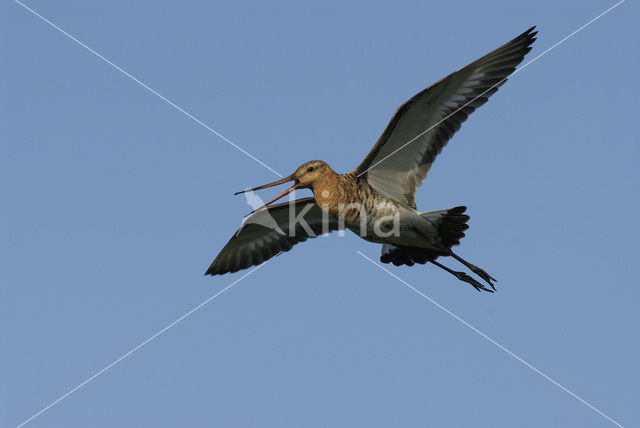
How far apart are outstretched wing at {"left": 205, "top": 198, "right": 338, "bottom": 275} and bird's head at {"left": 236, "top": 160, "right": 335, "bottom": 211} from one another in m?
0.92

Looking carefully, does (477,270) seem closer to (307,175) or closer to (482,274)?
(482,274)

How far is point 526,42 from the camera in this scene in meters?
11.1

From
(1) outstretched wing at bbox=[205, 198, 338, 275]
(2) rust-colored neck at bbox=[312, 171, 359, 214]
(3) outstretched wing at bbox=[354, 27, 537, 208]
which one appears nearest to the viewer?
(3) outstretched wing at bbox=[354, 27, 537, 208]

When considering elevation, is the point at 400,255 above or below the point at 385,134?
below

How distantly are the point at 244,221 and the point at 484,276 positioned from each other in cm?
354

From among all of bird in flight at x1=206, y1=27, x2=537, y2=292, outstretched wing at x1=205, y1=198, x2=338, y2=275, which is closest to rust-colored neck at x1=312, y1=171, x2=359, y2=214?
bird in flight at x1=206, y1=27, x2=537, y2=292

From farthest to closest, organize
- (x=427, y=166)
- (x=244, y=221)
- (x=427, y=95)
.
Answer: (x=244, y=221)
(x=427, y=166)
(x=427, y=95)

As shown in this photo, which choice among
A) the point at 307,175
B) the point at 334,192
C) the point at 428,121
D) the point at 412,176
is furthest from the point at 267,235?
the point at 428,121

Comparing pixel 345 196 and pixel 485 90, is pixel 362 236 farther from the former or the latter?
pixel 485 90

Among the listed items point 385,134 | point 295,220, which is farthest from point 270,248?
point 385,134

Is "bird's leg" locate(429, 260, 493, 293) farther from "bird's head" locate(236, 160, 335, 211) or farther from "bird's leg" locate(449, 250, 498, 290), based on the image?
"bird's head" locate(236, 160, 335, 211)

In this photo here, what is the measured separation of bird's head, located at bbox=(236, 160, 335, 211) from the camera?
37.4 ft

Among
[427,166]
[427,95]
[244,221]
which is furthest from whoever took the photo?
[244,221]

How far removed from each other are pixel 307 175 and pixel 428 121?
5.71ft
